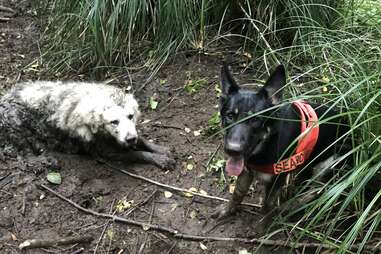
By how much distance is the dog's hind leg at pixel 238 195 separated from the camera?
3748 mm

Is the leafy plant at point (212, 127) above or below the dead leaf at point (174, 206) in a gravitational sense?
above

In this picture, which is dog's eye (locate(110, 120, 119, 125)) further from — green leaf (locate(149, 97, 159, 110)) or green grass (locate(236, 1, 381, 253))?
green grass (locate(236, 1, 381, 253))

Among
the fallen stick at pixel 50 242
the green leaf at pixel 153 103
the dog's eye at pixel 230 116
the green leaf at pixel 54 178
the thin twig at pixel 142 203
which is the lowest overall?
the fallen stick at pixel 50 242

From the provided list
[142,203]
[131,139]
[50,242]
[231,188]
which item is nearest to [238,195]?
[231,188]

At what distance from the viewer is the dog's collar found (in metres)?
3.38

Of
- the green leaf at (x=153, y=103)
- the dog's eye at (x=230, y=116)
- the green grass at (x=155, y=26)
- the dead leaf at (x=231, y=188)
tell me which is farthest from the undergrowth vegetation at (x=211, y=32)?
the dog's eye at (x=230, y=116)

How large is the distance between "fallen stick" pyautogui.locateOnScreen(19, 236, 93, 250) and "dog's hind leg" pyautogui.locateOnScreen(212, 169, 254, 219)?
1026 mm

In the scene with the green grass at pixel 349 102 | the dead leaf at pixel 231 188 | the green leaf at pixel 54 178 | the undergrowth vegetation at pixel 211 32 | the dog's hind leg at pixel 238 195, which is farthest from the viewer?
the undergrowth vegetation at pixel 211 32

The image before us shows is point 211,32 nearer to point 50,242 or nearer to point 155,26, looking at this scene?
point 155,26

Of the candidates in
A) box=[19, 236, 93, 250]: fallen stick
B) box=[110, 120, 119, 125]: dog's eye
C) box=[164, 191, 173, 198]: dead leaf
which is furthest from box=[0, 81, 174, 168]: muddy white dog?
box=[19, 236, 93, 250]: fallen stick

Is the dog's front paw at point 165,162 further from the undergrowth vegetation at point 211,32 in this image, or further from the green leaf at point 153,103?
the green leaf at point 153,103

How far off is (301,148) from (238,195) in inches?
27.4

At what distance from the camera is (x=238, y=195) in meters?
3.87

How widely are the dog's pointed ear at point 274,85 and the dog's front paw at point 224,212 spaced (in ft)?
3.49
